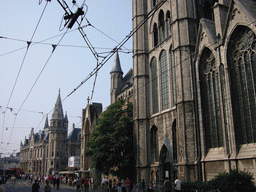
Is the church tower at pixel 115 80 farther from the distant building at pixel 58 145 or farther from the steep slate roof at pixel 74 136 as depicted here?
the steep slate roof at pixel 74 136

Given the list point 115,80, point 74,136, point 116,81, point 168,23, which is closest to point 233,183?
point 168,23

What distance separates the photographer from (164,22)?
89.6ft

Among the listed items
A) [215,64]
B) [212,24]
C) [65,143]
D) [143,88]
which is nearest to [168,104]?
[143,88]

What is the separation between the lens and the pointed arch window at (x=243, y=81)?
16.1 metres

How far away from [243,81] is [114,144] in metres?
15.4

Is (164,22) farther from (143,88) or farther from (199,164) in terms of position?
(199,164)

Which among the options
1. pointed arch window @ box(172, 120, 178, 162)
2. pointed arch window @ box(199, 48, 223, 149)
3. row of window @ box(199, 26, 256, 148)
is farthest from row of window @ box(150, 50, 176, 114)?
row of window @ box(199, 26, 256, 148)

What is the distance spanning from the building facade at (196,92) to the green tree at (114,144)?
1.87 meters

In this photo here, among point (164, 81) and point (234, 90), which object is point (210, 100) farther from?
point (164, 81)

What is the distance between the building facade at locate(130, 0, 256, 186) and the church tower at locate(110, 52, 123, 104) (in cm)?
2189

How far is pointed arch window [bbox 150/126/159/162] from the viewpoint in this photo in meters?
25.5

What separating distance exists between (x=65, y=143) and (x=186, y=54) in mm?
77808

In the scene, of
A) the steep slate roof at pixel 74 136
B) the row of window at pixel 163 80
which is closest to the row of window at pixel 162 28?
the row of window at pixel 163 80

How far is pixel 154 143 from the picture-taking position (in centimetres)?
2598
